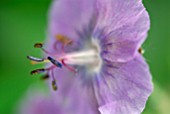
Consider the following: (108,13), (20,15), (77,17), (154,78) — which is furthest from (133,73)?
(20,15)

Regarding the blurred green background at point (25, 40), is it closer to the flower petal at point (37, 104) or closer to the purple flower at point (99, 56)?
the flower petal at point (37, 104)

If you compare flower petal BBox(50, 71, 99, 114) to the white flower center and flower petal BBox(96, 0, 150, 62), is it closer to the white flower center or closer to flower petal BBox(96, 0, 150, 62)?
the white flower center

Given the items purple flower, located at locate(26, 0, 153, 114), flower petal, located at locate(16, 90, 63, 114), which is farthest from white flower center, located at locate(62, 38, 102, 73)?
flower petal, located at locate(16, 90, 63, 114)

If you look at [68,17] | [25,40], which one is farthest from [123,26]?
[25,40]

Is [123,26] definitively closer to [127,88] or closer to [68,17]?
[127,88]

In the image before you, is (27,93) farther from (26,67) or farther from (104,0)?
(104,0)

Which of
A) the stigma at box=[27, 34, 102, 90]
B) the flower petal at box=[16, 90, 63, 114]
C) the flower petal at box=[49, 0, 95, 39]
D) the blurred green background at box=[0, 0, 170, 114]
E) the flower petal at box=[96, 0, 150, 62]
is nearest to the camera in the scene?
the flower petal at box=[96, 0, 150, 62]
